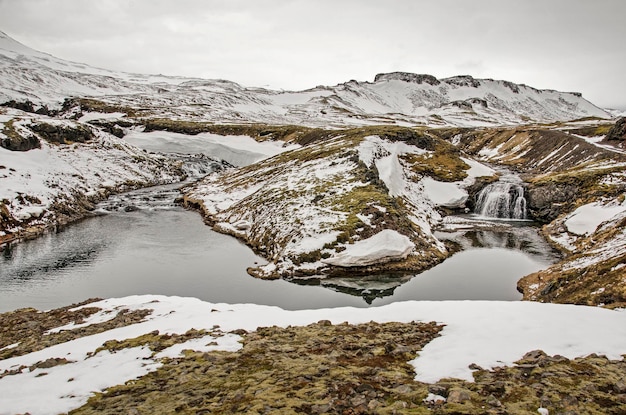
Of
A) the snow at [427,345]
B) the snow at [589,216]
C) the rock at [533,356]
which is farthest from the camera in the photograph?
the snow at [589,216]

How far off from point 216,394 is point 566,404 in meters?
7.58

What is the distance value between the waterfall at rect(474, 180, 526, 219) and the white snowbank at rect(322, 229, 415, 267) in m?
26.1

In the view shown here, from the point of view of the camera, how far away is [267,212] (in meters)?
43.9

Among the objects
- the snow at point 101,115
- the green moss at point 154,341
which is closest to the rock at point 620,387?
the green moss at point 154,341

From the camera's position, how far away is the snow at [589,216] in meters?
37.4

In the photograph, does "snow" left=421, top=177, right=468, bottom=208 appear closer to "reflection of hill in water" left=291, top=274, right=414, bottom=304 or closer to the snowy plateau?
the snowy plateau

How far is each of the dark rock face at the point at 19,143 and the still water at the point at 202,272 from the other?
888 inches

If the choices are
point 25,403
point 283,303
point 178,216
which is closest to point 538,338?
point 25,403

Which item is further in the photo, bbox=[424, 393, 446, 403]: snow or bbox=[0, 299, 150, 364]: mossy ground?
bbox=[0, 299, 150, 364]: mossy ground

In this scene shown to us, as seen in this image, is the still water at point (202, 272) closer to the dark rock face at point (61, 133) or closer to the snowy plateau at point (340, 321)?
the snowy plateau at point (340, 321)

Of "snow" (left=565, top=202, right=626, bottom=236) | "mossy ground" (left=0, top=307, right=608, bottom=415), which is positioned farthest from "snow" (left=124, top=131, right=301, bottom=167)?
"mossy ground" (left=0, top=307, right=608, bottom=415)

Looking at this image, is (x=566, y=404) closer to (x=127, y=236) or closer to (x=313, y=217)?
(x=313, y=217)

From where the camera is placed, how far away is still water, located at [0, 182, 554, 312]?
1105 inches

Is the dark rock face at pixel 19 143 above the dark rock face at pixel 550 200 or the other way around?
above
